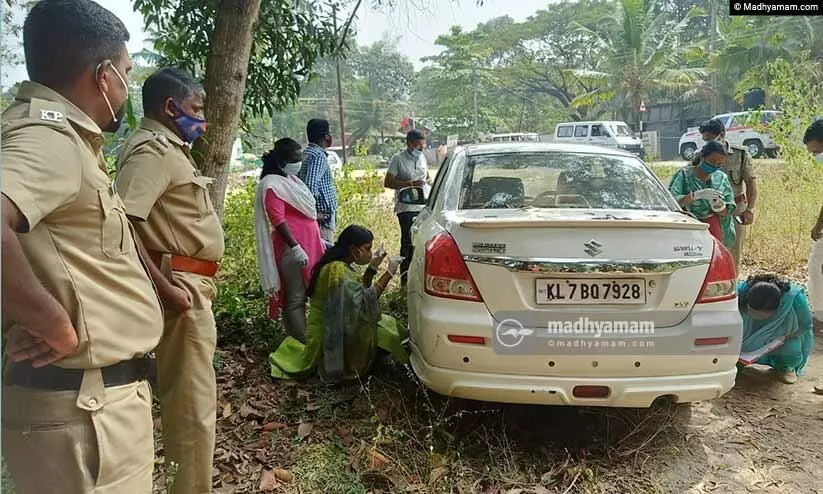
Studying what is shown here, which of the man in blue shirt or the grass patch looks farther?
the man in blue shirt

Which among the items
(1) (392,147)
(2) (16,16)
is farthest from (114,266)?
(1) (392,147)

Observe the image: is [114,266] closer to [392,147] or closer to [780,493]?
[780,493]

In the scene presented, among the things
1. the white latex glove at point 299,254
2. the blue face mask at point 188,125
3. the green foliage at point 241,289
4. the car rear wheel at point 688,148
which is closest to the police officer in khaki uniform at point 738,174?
the white latex glove at point 299,254

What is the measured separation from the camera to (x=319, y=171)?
4.52m

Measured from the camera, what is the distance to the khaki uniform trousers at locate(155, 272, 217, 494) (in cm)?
213

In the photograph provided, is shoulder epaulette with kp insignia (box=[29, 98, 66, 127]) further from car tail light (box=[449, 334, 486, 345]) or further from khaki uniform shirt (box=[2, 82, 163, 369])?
car tail light (box=[449, 334, 486, 345])

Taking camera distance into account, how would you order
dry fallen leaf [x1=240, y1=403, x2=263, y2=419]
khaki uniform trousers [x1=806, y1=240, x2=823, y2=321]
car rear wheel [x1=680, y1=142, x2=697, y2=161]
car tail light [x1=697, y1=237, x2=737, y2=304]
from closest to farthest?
1. car tail light [x1=697, y1=237, x2=737, y2=304]
2. dry fallen leaf [x1=240, y1=403, x2=263, y2=419]
3. khaki uniform trousers [x1=806, y1=240, x2=823, y2=321]
4. car rear wheel [x1=680, y1=142, x2=697, y2=161]

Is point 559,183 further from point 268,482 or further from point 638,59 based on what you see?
point 638,59

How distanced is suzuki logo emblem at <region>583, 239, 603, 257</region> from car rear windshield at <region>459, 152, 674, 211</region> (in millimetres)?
648

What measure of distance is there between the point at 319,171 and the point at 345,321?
1.52 metres

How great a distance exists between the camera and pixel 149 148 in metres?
2.02

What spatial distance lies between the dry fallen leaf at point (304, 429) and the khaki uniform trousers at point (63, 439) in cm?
160

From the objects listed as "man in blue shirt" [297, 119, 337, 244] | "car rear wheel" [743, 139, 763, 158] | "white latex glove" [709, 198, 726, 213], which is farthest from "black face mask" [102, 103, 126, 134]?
"car rear wheel" [743, 139, 763, 158]

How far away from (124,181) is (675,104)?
32.1m
